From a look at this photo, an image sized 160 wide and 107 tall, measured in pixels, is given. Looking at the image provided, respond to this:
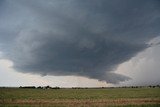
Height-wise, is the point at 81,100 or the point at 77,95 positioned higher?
the point at 77,95

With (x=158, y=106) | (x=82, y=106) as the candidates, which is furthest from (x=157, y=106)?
(x=82, y=106)

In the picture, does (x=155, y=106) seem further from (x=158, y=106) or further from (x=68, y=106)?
(x=68, y=106)

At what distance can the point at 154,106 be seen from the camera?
31000 millimetres

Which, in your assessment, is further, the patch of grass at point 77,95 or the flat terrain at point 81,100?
the patch of grass at point 77,95

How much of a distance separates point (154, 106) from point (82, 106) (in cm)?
889

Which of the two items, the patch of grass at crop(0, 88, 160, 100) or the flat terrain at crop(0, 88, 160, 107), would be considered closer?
the flat terrain at crop(0, 88, 160, 107)

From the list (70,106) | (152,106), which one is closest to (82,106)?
(70,106)

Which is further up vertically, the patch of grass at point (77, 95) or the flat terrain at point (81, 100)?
the patch of grass at point (77, 95)

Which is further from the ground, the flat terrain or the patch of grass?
the patch of grass

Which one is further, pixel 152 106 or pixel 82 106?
pixel 82 106

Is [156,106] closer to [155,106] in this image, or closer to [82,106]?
[155,106]

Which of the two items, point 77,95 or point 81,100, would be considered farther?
point 77,95

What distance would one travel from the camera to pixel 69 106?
3391 cm

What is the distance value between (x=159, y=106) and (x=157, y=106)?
0.76 feet
